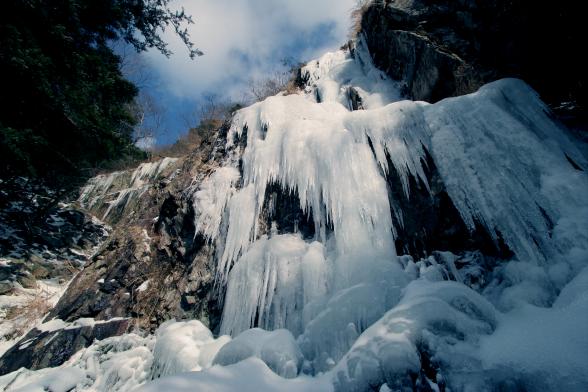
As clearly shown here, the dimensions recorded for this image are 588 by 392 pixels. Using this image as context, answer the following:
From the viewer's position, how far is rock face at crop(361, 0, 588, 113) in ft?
15.4

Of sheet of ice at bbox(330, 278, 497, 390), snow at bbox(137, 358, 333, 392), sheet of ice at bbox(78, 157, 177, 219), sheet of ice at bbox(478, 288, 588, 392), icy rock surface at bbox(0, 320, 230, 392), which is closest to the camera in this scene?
sheet of ice at bbox(478, 288, 588, 392)

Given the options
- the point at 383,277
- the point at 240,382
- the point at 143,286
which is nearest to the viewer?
the point at 240,382

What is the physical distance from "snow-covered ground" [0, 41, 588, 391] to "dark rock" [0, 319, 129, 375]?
24 centimetres

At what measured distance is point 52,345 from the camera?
573 centimetres

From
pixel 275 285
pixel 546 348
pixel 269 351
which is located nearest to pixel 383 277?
pixel 269 351

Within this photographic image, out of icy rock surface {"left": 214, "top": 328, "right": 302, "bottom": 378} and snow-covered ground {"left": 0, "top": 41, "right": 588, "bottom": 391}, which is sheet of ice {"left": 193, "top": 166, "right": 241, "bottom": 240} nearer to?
snow-covered ground {"left": 0, "top": 41, "right": 588, "bottom": 391}

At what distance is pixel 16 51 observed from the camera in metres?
4.40

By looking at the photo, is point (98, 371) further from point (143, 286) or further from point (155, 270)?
point (155, 270)

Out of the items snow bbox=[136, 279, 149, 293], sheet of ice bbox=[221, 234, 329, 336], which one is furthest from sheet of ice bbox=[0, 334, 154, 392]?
sheet of ice bbox=[221, 234, 329, 336]

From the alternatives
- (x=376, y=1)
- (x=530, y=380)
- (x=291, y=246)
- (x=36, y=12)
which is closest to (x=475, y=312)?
(x=530, y=380)

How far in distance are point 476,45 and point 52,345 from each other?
32.4 feet

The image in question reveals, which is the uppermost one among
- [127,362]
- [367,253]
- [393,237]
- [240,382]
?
[393,237]

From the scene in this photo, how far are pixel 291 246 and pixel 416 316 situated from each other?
9.02 ft

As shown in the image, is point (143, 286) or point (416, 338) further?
point (143, 286)
